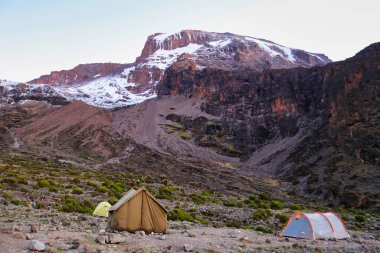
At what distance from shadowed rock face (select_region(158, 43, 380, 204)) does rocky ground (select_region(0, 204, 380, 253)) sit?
4397 centimetres

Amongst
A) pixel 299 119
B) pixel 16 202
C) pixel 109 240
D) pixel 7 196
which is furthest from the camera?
pixel 299 119

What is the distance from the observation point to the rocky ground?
503 inches

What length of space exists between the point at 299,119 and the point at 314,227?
118 metres

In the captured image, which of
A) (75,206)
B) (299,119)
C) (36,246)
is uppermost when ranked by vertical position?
(299,119)

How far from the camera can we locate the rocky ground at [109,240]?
12780 mm

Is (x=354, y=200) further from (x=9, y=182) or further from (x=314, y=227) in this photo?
(x=9, y=182)

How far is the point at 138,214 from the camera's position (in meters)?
18.0

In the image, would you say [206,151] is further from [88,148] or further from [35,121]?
[35,121]

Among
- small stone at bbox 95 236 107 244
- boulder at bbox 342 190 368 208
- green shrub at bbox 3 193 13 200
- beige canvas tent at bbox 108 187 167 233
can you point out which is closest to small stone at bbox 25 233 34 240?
small stone at bbox 95 236 107 244

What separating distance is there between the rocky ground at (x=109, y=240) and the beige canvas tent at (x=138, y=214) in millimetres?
536

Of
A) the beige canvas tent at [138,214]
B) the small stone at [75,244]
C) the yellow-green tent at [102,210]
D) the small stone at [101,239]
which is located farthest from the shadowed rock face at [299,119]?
the small stone at [75,244]

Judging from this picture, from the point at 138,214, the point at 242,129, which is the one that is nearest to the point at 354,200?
the point at 138,214

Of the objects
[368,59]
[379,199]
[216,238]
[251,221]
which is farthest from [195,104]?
[216,238]

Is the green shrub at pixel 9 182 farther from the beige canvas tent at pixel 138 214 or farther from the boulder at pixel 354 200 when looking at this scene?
the boulder at pixel 354 200
